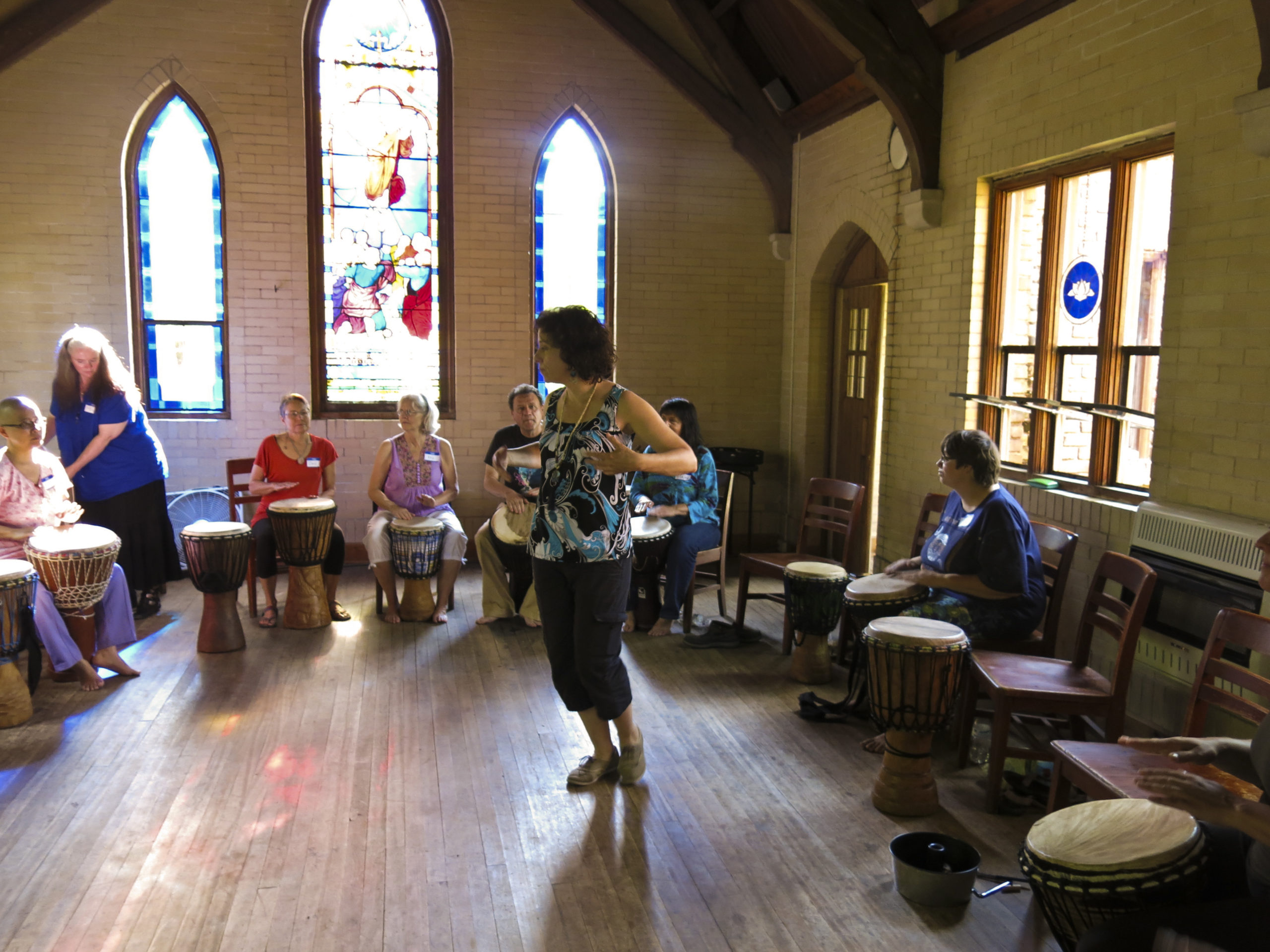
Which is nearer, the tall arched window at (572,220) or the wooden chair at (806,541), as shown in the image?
the wooden chair at (806,541)

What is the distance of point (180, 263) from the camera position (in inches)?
265

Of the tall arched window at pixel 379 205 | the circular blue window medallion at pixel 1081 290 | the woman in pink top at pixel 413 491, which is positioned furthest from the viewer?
the tall arched window at pixel 379 205

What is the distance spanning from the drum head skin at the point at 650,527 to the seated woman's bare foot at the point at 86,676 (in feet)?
8.51

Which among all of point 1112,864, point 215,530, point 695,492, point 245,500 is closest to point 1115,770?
point 1112,864

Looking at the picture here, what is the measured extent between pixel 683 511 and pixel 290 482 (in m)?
2.24

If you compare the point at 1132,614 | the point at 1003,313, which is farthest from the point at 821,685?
the point at 1003,313

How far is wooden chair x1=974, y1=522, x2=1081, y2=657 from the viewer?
12.2 feet

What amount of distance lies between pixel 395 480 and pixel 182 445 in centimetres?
210

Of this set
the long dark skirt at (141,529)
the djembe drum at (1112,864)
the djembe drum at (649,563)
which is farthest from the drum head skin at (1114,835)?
the long dark skirt at (141,529)

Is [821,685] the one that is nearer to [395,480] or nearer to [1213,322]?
[1213,322]

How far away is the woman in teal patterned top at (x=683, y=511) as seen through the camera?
208 inches

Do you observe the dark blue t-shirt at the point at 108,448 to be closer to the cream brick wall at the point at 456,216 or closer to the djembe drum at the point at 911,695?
the cream brick wall at the point at 456,216

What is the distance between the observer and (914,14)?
505 cm

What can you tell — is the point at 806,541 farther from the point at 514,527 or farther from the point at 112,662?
the point at 112,662
